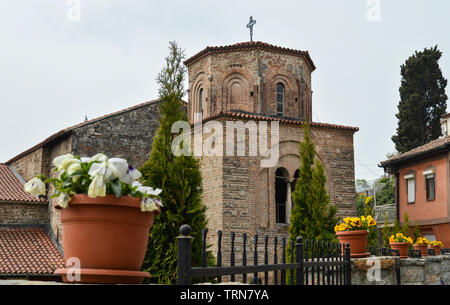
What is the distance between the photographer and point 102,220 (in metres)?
2.85

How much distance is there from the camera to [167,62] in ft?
27.2

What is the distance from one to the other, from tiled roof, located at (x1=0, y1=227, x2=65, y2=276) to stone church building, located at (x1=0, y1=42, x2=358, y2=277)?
1.10 feet

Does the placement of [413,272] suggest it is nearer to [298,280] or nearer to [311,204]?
[298,280]

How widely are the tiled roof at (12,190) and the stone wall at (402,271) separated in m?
16.0

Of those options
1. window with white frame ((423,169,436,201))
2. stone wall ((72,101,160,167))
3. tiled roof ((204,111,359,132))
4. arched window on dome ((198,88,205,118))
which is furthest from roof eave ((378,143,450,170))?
stone wall ((72,101,160,167))

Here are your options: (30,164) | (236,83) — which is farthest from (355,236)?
(30,164)

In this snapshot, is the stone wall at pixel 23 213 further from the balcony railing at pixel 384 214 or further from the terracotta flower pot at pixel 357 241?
the terracotta flower pot at pixel 357 241

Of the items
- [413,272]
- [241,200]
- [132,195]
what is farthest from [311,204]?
[132,195]

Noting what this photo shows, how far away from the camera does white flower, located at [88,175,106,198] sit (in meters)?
2.75

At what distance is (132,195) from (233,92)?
17.9 metres

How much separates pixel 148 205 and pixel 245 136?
48.7 feet

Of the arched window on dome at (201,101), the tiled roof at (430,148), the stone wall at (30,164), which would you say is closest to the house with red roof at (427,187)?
the tiled roof at (430,148)

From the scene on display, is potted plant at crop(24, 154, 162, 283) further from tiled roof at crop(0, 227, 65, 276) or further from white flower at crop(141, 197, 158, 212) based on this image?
tiled roof at crop(0, 227, 65, 276)

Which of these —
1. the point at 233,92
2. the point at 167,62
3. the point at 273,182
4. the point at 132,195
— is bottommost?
the point at 132,195
